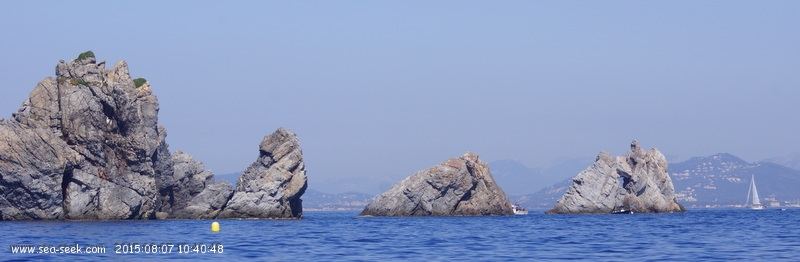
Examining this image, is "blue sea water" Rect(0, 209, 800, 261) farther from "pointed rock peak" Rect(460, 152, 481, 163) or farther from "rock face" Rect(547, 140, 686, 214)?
"rock face" Rect(547, 140, 686, 214)

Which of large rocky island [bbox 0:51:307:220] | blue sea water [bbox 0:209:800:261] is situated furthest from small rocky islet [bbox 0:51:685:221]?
blue sea water [bbox 0:209:800:261]

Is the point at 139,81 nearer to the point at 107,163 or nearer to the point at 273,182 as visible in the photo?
the point at 273,182

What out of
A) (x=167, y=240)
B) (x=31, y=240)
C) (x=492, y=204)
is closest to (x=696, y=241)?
(x=167, y=240)

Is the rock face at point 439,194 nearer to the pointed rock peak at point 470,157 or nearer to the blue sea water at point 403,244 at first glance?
the pointed rock peak at point 470,157

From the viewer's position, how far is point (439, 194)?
134 m

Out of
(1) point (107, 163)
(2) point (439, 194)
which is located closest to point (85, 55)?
(1) point (107, 163)

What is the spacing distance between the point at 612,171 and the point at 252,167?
187 ft

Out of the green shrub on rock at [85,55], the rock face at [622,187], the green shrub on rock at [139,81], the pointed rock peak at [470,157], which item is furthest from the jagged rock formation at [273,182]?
the rock face at [622,187]

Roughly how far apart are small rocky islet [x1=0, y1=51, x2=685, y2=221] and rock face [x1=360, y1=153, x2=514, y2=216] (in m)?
0.13

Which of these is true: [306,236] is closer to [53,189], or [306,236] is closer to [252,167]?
[53,189]

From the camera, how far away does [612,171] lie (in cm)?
15175

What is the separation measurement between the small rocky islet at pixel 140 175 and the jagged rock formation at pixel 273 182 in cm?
11

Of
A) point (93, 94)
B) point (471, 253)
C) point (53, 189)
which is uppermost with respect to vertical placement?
point (93, 94)

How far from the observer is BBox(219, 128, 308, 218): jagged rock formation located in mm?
113000
